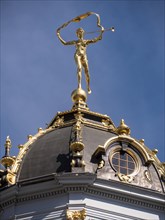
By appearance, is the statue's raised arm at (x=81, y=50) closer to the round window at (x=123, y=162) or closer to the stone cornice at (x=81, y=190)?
the round window at (x=123, y=162)

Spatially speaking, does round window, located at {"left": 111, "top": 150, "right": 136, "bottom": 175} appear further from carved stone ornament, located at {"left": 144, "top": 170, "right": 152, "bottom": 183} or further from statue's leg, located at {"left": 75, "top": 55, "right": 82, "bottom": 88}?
statue's leg, located at {"left": 75, "top": 55, "right": 82, "bottom": 88}

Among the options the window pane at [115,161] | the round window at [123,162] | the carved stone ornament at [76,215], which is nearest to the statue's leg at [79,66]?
the round window at [123,162]

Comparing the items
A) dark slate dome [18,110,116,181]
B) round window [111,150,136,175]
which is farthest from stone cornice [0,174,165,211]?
round window [111,150,136,175]

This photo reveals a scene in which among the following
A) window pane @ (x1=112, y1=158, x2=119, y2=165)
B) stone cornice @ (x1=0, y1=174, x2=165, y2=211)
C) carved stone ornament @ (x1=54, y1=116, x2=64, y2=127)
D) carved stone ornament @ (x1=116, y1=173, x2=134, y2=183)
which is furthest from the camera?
carved stone ornament @ (x1=54, y1=116, x2=64, y2=127)

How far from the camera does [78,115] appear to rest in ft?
127

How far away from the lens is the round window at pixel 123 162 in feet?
119

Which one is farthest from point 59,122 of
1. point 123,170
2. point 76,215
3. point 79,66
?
point 76,215

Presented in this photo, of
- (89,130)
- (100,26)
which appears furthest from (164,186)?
(100,26)

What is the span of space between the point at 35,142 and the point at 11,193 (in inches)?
126

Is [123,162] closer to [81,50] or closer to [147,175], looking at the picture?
[147,175]

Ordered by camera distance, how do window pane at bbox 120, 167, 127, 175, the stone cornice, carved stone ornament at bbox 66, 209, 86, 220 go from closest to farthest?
carved stone ornament at bbox 66, 209, 86, 220
the stone cornice
window pane at bbox 120, 167, 127, 175

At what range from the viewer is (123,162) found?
36.8 m

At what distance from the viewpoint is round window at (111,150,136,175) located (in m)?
36.3

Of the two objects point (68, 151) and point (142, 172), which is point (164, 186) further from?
point (68, 151)
